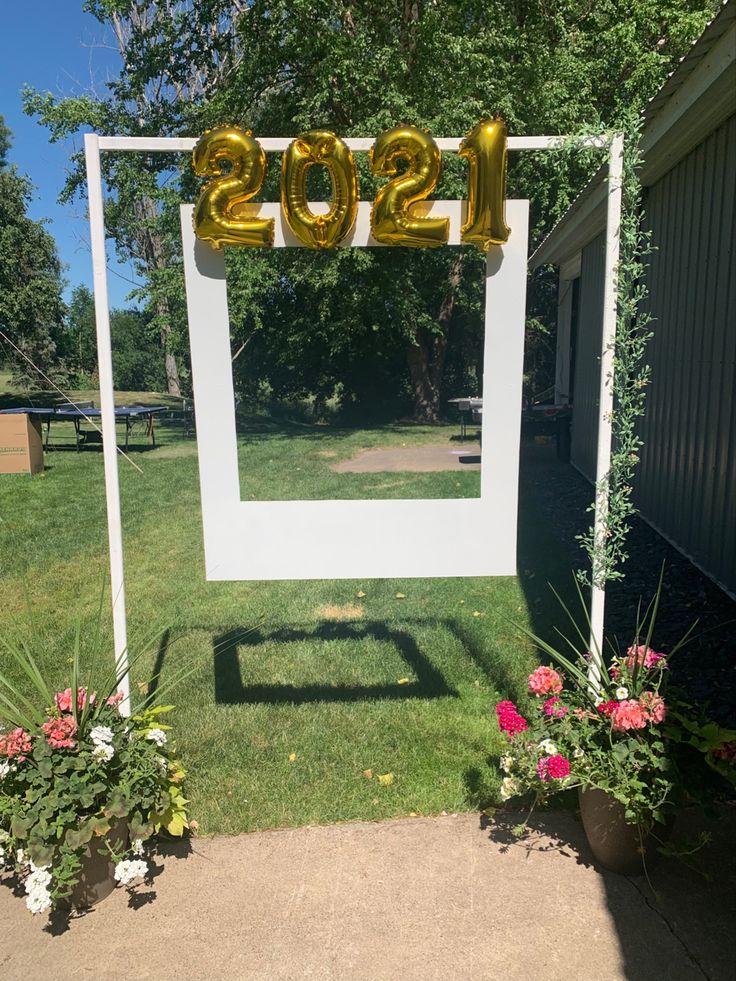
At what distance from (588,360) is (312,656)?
641cm

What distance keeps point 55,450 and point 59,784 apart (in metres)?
12.0

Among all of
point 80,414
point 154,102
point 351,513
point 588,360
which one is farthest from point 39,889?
point 154,102

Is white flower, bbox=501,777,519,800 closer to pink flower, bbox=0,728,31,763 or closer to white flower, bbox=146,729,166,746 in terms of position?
white flower, bbox=146,729,166,746

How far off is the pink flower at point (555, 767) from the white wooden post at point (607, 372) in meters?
0.37

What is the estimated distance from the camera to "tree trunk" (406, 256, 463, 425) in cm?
360

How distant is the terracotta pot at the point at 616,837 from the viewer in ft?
7.56

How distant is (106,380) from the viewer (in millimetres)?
2691

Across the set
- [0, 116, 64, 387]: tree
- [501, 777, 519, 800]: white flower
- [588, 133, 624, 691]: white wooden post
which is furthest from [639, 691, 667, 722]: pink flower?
[0, 116, 64, 387]: tree

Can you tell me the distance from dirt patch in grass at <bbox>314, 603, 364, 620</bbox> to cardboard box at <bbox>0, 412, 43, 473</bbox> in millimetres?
7187

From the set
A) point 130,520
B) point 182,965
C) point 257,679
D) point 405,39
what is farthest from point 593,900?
point 405,39

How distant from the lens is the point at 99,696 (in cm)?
249

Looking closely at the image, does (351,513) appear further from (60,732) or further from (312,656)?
(312,656)

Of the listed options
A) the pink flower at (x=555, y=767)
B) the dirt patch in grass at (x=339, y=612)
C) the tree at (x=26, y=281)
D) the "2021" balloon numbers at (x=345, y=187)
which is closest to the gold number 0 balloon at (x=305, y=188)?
the "2021" balloon numbers at (x=345, y=187)

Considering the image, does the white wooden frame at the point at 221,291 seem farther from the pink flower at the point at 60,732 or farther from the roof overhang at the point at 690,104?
the roof overhang at the point at 690,104
